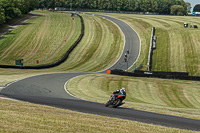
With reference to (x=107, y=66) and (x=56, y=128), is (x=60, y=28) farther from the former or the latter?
(x=56, y=128)

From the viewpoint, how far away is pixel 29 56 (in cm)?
6900

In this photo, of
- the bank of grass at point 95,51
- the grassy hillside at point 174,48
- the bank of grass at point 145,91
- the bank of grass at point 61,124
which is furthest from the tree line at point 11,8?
the bank of grass at point 61,124

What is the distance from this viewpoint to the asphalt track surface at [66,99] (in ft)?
49.4

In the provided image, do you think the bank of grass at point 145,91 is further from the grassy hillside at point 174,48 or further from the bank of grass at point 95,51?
the grassy hillside at point 174,48

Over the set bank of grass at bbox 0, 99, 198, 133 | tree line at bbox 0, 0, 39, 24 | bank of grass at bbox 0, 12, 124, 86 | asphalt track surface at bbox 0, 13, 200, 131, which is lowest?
bank of grass at bbox 0, 12, 124, 86

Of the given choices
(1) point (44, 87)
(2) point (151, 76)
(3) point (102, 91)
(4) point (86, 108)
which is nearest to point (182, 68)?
(2) point (151, 76)

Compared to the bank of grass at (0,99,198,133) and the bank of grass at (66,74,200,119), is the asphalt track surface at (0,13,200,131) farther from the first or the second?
the bank of grass at (66,74,200,119)

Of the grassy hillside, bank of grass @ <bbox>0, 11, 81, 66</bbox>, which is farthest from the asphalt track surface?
bank of grass @ <bbox>0, 11, 81, 66</bbox>

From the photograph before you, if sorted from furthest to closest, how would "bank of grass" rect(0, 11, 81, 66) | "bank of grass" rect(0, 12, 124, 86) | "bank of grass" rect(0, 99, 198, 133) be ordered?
"bank of grass" rect(0, 11, 81, 66)
"bank of grass" rect(0, 12, 124, 86)
"bank of grass" rect(0, 99, 198, 133)

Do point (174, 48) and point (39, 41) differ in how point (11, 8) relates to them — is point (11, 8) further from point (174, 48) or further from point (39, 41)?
point (174, 48)

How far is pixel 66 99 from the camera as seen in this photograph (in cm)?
2261

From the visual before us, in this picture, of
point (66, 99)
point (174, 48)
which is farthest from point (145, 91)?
point (174, 48)

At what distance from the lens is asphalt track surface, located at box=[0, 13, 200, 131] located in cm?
1507

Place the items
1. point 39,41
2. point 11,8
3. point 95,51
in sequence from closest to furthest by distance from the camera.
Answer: point 95,51 → point 39,41 → point 11,8
